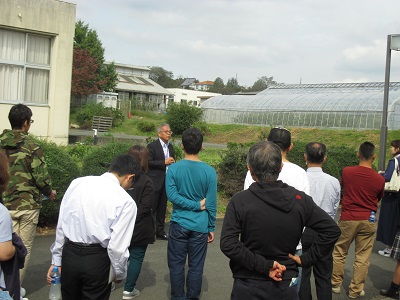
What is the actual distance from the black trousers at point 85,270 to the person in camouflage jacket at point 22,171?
1.67 metres

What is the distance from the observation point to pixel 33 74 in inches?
586

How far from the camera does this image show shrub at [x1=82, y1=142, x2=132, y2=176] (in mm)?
9242

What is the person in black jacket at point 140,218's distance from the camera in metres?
5.68

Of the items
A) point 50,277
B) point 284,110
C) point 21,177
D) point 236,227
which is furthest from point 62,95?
point 284,110

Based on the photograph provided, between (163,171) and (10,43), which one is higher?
(10,43)

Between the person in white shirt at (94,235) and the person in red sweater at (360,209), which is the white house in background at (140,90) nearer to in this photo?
the person in red sweater at (360,209)

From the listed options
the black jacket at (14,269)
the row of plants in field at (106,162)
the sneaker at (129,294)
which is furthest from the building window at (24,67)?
the black jacket at (14,269)

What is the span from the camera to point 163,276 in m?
6.97

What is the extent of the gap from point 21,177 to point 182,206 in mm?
1841

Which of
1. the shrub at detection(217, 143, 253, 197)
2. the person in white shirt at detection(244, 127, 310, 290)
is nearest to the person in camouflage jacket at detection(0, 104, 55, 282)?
the person in white shirt at detection(244, 127, 310, 290)

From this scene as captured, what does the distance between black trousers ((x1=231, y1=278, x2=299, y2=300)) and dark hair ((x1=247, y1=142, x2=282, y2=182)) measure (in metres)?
0.75

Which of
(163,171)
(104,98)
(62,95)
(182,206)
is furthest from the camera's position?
(104,98)

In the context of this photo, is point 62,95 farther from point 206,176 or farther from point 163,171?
point 206,176

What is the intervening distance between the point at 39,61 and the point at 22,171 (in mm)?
10414
